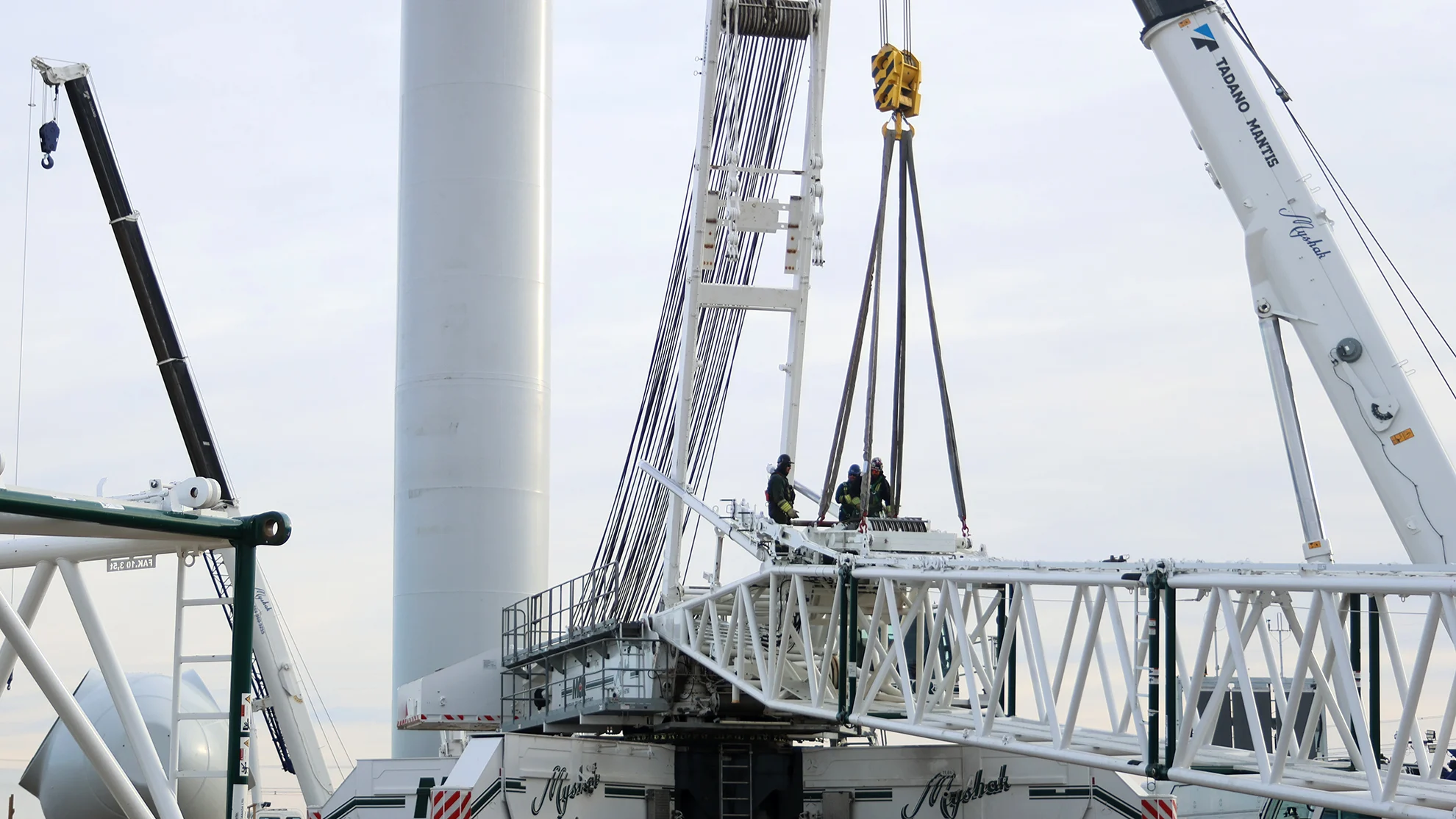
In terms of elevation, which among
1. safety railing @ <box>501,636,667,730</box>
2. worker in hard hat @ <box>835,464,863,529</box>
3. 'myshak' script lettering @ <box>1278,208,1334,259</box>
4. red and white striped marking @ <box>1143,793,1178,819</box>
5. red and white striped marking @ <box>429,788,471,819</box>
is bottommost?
red and white striped marking @ <box>1143,793,1178,819</box>

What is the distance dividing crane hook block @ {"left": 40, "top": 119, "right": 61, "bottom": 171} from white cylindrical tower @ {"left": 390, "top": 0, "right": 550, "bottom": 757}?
23.4 ft

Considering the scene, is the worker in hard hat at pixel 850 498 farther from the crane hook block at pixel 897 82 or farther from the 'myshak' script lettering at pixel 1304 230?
the 'myshak' script lettering at pixel 1304 230

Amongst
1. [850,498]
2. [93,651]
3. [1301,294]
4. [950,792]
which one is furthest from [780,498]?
[93,651]

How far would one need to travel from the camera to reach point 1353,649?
17078mm

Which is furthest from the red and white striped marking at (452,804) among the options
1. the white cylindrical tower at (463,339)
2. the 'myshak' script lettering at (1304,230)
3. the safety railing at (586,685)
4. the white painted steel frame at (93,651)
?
the 'myshak' script lettering at (1304,230)

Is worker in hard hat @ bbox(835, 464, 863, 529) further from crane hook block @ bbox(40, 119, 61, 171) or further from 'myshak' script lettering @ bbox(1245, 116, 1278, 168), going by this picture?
crane hook block @ bbox(40, 119, 61, 171)

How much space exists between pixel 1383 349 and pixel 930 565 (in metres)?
5.40

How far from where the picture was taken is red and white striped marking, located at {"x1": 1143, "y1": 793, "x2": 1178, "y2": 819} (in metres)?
22.1

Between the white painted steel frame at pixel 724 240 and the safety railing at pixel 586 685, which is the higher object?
the white painted steel frame at pixel 724 240

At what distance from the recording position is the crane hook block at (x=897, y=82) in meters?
22.4

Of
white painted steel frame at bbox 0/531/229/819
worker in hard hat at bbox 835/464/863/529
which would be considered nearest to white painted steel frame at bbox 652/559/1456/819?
worker in hard hat at bbox 835/464/863/529

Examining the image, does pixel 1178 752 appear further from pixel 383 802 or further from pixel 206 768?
pixel 206 768

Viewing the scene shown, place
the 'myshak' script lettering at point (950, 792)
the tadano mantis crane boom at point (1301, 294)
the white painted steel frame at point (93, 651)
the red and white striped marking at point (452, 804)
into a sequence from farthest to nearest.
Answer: the 'myshak' script lettering at point (950, 792)
the red and white striped marking at point (452, 804)
the tadano mantis crane boom at point (1301, 294)
the white painted steel frame at point (93, 651)

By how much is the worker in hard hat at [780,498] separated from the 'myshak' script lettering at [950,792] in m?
4.41
